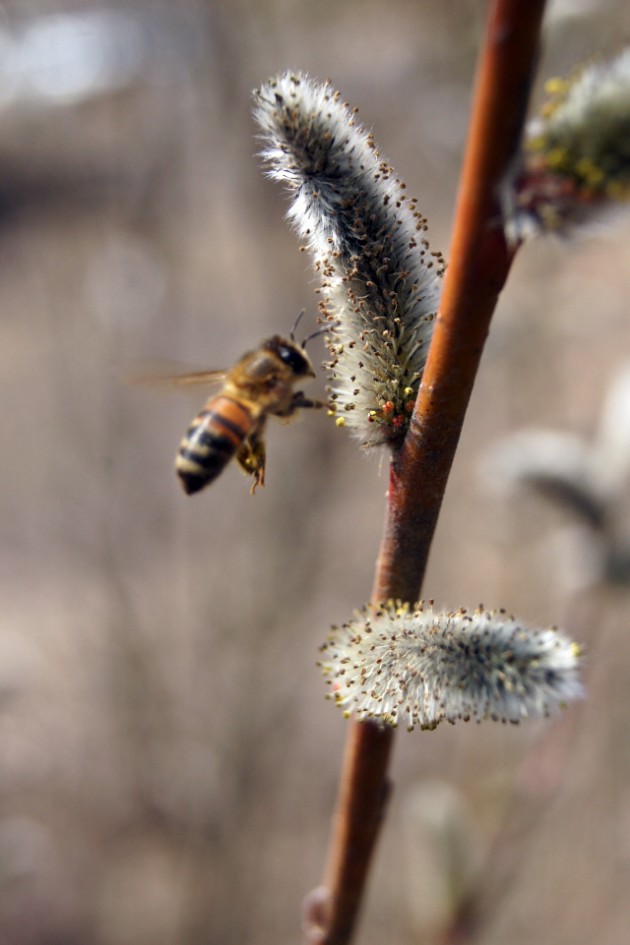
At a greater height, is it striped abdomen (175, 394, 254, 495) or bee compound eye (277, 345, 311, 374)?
bee compound eye (277, 345, 311, 374)

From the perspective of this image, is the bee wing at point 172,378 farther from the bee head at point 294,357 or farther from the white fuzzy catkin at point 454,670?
the white fuzzy catkin at point 454,670

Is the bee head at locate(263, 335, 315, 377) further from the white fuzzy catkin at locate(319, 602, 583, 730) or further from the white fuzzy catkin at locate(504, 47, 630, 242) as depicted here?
the white fuzzy catkin at locate(504, 47, 630, 242)

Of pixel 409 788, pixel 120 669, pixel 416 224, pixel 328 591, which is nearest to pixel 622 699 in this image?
pixel 409 788

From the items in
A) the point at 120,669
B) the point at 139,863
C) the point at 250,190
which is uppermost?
the point at 250,190

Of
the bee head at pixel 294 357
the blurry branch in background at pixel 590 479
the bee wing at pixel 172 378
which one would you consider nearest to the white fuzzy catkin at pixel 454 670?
the bee head at pixel 294 357

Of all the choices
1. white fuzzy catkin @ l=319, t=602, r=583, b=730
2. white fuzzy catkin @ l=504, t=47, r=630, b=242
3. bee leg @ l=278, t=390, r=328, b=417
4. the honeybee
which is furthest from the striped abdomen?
white fuzzy catkin @ l=504, t=47, r=630, b=242

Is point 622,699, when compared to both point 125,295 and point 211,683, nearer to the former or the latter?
point 211,683

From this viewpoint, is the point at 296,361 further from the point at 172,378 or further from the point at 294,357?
the point at 172,378
